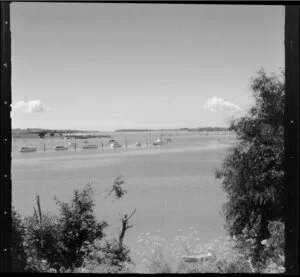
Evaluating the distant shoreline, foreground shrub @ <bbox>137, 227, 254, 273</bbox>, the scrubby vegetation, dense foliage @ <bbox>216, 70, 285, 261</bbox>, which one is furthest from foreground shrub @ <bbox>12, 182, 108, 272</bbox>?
dense foliage @ <bbox>216, 70, 285, 261</bbox>

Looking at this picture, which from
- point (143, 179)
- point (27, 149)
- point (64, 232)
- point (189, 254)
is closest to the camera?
point (189, 254)

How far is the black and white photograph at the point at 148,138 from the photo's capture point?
11.9 ft

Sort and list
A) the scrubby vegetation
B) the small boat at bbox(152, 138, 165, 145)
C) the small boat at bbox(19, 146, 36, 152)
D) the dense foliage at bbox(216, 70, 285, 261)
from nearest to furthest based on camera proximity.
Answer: the scrubby vegetation
the dense foliage at bbox(216, 70, 285, 261)
the small boat at bbox(19, 146, 36, 152)
the small boat at bbox(152, 138, 165, 145)

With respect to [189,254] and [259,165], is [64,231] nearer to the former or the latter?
[189,254]

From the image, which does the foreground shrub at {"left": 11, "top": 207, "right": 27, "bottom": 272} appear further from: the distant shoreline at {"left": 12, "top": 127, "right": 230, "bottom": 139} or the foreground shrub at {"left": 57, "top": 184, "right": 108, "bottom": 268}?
the distant shoreline at {"left": 12, "top": 127, "right": 230, "bottom": 139}

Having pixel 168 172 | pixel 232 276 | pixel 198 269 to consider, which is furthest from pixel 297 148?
pixel 168 172

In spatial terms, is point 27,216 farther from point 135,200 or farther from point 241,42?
point 241,42

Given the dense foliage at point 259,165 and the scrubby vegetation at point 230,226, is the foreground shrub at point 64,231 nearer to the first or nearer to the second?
the scrubby vegetation at point 230,226

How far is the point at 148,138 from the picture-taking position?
A: 520 cm

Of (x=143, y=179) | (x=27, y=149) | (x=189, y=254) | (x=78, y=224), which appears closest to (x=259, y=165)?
(x=189, y=254)

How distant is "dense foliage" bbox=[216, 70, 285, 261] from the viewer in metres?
3.59

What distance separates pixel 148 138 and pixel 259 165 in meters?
1.85

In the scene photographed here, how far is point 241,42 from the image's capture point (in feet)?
15.0

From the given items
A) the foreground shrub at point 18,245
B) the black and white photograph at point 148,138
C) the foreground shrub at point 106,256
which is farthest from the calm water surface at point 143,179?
the foreground shrub at point 18,245
